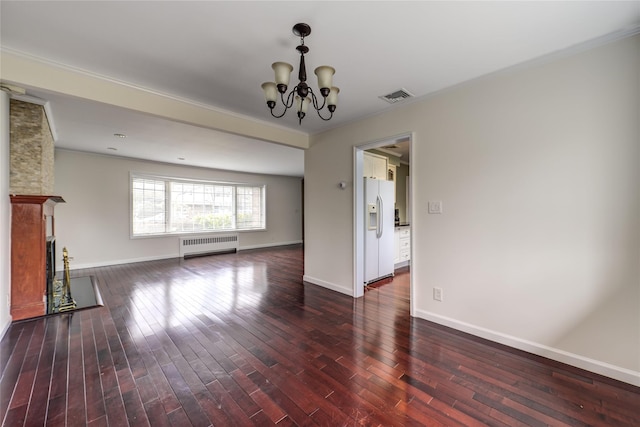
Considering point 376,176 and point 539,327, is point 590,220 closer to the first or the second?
point 539,327

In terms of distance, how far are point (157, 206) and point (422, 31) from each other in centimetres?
691

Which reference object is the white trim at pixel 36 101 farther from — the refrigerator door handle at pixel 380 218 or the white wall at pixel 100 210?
the refrigerator door handle at pixel 380 218

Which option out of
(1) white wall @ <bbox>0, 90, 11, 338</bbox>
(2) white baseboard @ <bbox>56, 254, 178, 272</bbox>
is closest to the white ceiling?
(1) white wall @ <bbox>0, 90, 11, 338</bbox>

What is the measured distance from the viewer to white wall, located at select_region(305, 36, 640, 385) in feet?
6.21

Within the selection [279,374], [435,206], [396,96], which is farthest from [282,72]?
[279,374]

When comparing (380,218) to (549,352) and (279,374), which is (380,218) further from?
(279,374)

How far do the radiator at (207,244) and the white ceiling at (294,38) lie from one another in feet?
15.2

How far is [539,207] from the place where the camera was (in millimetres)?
2207

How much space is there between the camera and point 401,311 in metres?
3.23

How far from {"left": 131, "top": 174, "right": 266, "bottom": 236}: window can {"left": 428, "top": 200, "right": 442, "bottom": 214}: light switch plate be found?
6363 millimetres

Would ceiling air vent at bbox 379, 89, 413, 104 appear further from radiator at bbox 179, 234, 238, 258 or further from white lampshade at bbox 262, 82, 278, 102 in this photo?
radiator at bbox 179, 234, 238, 258

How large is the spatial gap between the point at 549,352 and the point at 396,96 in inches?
109

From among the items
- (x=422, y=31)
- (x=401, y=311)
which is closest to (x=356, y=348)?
(x=401, y=311)

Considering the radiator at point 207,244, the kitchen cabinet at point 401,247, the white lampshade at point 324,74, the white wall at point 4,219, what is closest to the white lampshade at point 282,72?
the white lampshade at point 324,74
